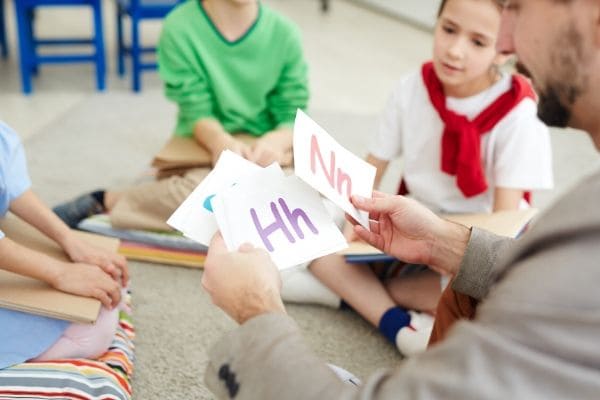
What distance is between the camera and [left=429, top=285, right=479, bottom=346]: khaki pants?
1.14m

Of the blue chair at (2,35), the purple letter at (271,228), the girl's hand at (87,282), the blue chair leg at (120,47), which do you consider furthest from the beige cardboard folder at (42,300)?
the blue chair at (2,35)

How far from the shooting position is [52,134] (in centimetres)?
245

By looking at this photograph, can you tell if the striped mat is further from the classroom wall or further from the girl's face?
the classroom wall

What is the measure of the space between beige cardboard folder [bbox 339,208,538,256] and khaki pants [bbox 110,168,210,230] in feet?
1.54

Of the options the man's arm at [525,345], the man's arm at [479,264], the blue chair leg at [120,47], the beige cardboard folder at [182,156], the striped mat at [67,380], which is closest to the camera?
the man's arm at [525,345]

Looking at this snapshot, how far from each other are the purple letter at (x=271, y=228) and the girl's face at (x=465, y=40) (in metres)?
0.75

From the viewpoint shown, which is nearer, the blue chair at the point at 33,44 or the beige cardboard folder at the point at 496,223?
the beige cardboard folder at the point at 496,223

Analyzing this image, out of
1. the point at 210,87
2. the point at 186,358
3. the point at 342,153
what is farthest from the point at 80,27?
the point at 342,153

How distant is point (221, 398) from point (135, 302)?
0.89m

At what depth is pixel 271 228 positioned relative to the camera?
995 millimetres

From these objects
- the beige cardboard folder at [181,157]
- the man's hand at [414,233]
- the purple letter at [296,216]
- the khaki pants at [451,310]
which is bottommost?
the beige cardboard folder at [181,157]

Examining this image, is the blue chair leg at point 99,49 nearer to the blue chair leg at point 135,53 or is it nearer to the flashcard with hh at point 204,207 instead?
the blue chair leg at point 135,53

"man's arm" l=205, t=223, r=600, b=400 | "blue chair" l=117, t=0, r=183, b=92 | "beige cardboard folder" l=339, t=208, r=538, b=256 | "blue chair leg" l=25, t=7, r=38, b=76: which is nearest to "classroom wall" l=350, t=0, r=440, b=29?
"blue chair" l=117, t=0, r=183, b=92

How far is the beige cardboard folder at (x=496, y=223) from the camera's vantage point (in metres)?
1.50
